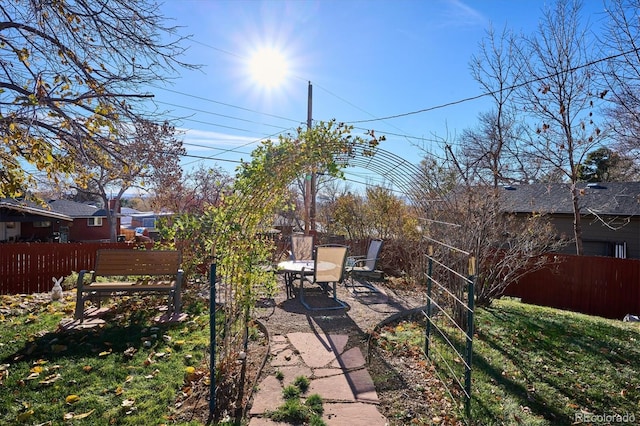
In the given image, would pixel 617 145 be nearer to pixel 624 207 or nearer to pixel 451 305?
pixel 624 207

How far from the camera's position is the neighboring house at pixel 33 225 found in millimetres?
18172

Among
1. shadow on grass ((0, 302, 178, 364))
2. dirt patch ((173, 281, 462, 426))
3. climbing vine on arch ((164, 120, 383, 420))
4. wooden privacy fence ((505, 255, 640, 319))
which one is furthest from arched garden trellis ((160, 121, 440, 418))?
wooden privacy fence ((505, 255, 640, 319))

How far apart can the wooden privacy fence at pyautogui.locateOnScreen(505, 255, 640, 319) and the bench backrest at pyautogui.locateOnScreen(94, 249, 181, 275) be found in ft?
28.9

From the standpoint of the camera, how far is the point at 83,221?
26328 mm

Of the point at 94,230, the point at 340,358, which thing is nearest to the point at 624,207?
the point at 340,358

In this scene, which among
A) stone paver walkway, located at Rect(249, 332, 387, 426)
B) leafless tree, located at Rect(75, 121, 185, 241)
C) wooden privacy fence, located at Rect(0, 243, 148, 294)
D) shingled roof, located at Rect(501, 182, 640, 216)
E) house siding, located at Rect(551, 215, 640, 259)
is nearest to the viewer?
stone paver walkway, located at Rect(249, 332, 387, 426)

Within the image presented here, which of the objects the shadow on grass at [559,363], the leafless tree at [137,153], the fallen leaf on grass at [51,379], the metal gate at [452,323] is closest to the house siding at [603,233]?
the shadow on grass at [559,363]

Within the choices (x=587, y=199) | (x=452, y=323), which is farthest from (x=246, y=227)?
(x=587, y=199)

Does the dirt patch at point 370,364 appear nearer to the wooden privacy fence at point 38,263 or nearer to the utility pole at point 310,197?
the wooden privacy fence at point 38,263

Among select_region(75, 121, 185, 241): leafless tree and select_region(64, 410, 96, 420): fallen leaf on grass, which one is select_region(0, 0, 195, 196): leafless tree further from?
select_region(64, 410, 96, 420): fallen leaf on grass

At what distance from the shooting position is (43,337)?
4273 millimetres

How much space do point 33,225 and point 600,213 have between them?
91.5 feet
